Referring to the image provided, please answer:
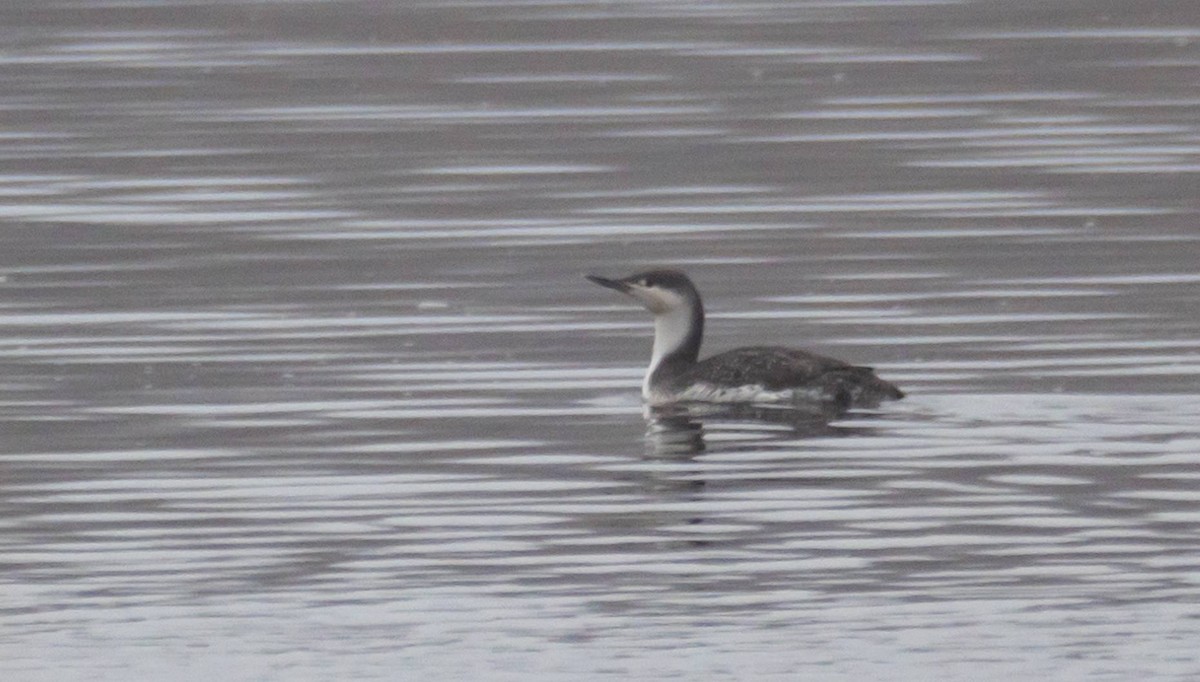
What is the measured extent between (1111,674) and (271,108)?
76.8ft

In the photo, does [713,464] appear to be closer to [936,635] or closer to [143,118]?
[936,635]

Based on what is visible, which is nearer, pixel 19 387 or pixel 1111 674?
pixel 1111 674

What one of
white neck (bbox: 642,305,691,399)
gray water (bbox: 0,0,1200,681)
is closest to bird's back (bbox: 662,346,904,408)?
gray water (bbox: 0,0,1200,681)

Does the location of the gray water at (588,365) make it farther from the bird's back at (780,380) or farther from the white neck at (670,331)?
the white neck at (670,331)

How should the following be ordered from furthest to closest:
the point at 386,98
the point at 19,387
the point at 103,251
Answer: the point at 386,98
the point at 103,251
the point at 19,387

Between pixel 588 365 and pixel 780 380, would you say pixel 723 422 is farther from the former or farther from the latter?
pixel 588 365

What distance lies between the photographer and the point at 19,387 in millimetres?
16688

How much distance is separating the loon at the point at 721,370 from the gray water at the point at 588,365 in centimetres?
22

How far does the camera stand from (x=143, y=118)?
31641mm

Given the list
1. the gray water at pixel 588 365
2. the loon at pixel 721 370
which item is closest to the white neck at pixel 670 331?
the loon at pixel 721 370

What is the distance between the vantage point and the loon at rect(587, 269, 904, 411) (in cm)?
1564

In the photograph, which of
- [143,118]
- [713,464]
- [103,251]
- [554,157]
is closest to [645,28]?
[143,118]

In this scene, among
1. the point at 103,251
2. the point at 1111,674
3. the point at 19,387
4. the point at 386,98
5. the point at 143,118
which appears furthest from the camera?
the point at 386,98

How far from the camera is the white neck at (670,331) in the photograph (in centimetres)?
1689
